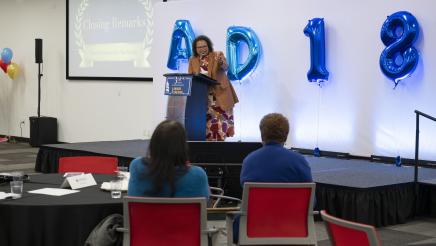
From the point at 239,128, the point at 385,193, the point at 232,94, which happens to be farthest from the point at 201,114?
the point at 385,193

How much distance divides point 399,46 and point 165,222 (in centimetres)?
488

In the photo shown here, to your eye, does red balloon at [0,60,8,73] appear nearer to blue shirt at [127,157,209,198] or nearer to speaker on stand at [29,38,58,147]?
speaker on stand at [29,38,58,147]

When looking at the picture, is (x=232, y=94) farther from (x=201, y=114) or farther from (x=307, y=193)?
(x=307, y=193)

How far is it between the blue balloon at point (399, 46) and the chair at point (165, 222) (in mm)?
4752

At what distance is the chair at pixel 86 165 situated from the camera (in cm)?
454

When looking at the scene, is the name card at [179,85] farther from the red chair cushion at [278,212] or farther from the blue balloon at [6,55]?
the blue balloon at [6,55]

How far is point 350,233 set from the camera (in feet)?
7.50

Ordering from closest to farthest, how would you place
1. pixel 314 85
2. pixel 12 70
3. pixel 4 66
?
1. pixel 314 85
2. pixel 12 70
3. pixel 4 66

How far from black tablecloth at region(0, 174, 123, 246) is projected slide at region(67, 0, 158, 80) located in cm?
760

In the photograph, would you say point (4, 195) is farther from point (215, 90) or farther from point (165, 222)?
point (215, 90)

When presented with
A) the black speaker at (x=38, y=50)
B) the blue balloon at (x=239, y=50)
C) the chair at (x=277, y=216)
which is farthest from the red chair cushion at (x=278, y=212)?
the black speaker at (x=38, y=50)

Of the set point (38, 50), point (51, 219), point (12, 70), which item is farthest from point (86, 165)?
point (12, 70)

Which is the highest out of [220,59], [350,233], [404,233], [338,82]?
[220,59]

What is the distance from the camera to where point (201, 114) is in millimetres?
7367
